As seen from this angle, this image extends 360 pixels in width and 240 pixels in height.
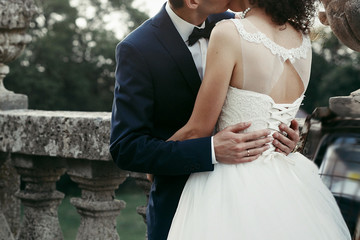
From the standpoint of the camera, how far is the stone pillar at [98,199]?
354cm

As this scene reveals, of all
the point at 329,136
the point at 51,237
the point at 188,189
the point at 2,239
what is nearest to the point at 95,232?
the point at 51,237

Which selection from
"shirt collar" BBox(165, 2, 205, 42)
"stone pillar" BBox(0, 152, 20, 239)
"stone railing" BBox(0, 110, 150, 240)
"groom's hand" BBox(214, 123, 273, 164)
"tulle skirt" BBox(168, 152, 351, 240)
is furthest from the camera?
"stone pillar" BBox(0, 152, 20, 239)

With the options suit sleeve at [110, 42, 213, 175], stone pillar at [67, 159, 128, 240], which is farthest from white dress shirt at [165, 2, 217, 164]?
stone pillar at [67, 159, 128, 240]

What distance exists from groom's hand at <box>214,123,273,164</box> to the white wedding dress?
31 mm

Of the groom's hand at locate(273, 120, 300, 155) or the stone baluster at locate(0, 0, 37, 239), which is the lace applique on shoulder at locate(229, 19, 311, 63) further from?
the stone baluster at locate(0, 0, 37, 239)

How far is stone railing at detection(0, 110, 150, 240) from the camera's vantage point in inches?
137

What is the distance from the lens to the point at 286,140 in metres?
2.45

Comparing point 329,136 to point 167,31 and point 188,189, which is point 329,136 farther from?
point 167,31

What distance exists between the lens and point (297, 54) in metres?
2.39

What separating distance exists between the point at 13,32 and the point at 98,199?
63.0 inches

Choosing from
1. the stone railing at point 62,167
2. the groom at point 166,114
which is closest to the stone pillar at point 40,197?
the stone railing at point 62,167

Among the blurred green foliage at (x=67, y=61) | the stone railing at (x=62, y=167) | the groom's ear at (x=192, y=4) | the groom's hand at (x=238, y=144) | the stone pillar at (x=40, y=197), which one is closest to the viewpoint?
the groom's hand at (x=238, y=144)

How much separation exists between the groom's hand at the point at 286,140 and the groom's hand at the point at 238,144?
2.2 inches

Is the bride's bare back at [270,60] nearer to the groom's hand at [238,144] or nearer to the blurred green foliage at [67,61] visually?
the groom's hand at [238,144]
